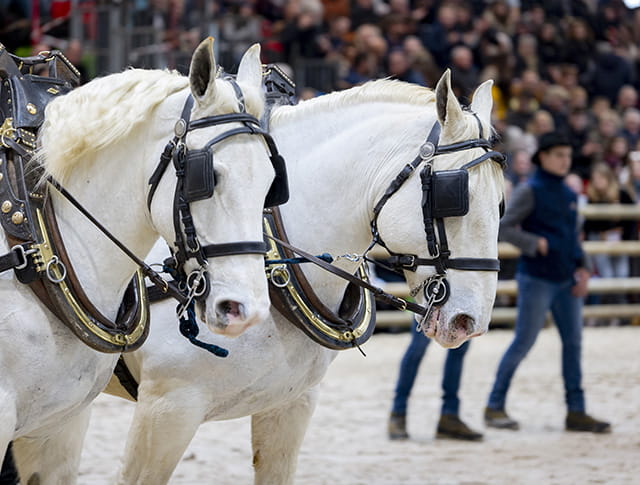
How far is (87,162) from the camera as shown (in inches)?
109

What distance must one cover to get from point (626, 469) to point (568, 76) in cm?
907

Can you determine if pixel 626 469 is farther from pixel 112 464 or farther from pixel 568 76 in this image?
pixel 568 76

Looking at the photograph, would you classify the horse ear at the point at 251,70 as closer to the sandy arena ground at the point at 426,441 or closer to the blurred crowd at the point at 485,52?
the sandy arena ground at the point at 426,441

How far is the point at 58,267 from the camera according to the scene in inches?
105

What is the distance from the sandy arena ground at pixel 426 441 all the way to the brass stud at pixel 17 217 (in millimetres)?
2529

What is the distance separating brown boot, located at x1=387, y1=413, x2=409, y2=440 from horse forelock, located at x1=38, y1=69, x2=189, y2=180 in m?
3.59

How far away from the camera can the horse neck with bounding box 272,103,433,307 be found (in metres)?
3.43

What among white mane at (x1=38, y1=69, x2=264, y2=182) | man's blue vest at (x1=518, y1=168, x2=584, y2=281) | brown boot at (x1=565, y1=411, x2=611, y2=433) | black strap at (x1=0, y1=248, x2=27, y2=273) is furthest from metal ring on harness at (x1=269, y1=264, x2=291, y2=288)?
brown boot at (x1=565, y1=411, x2=611, y2=433)

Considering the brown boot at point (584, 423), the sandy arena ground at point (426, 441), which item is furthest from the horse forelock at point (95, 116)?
the brown boot at point (584, 423)

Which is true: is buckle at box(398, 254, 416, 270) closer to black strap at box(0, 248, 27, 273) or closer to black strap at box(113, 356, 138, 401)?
black strap at box(113, 356, 138, 401)

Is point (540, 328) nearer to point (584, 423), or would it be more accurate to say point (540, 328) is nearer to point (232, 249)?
point (584, 423)

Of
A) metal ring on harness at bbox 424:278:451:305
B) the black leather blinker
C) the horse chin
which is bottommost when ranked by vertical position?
the horse chin

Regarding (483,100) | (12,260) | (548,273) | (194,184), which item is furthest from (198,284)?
(548,273)

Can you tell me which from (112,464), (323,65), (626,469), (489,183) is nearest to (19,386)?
(489,183)
